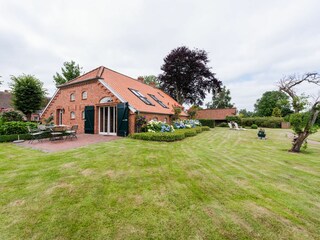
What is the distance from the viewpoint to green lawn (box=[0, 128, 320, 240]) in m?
2.22

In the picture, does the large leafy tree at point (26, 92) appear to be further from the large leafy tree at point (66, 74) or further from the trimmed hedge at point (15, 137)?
the trimmed hedge at point (15, 137)

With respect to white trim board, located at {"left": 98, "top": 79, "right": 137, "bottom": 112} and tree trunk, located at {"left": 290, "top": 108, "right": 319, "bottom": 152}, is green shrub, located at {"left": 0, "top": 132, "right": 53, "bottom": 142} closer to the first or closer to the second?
white trim board, located at {"left": 98, "top": 79, "right": 137, "bottom": 112}

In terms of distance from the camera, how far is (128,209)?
8.94 ft

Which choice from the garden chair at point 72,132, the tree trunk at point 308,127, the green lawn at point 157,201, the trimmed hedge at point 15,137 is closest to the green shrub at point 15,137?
the trimmed hedge at point 15,137

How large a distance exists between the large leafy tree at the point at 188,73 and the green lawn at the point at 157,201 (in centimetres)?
2323

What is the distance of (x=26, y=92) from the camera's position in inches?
762

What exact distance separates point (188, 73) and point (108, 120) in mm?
18103

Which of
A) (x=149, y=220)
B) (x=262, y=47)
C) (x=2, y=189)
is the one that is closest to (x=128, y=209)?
(x=149, y=220)

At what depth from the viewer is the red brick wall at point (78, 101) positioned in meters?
12.8

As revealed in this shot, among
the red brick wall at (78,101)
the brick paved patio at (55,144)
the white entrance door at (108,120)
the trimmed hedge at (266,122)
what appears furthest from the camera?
the trimmed hedge at (266,122)

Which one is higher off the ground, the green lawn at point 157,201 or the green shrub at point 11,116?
the green shrub at point 11,116

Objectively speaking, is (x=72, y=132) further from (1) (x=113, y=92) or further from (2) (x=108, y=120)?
(1) (x=113, y=92)

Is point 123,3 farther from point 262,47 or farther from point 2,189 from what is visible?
point 262,47

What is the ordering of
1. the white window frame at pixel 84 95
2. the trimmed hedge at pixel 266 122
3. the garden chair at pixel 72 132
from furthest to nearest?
the trimmed hedge at pixel 266 122
the white window frame at pixel 84 95
the garden chair at pixel 72 132
